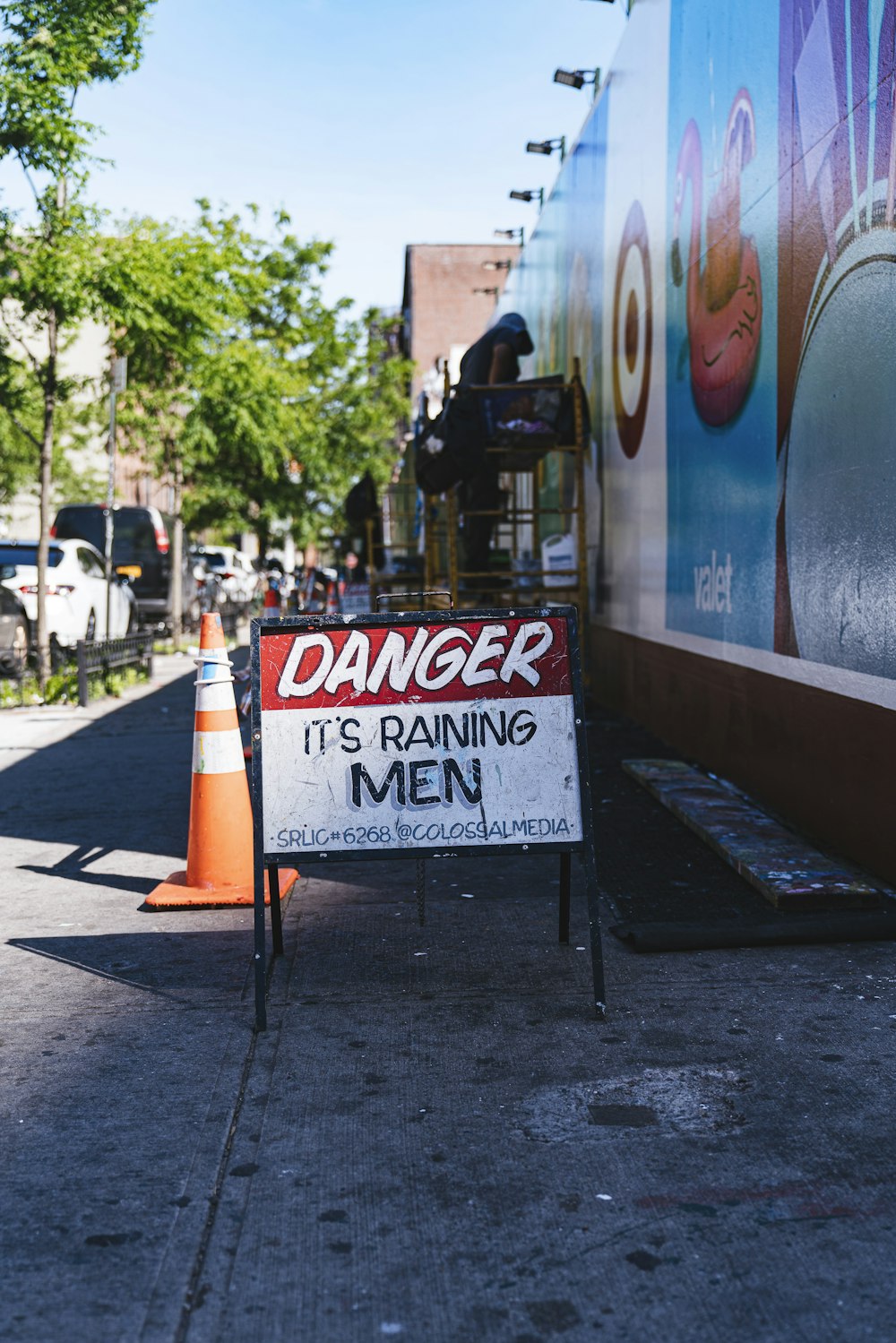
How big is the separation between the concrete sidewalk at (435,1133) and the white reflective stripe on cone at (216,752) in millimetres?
635

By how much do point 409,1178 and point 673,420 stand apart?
6884mm

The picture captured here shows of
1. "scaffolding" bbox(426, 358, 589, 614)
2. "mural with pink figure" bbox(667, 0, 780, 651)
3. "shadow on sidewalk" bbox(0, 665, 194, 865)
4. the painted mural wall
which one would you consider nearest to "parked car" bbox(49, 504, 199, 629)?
"scaffolding" bbox(426, 358, 589, 614)

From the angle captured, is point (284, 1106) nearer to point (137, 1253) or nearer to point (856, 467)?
point (137, 1253)

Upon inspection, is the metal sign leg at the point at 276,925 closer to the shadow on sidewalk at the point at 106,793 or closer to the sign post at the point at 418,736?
the sign post at the point at 418,736

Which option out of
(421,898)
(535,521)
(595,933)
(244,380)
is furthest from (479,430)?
(244,380)

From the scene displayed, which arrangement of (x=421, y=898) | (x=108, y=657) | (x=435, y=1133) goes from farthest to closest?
(x=108, y=657)
(x=421, y=898)
(x=435, y=1133)

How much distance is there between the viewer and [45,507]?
1429cm

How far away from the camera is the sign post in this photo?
4.11 m

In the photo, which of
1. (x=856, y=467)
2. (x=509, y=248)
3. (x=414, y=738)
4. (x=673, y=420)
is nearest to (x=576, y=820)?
(x=414, y=738)

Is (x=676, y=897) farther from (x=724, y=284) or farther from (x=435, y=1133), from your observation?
(x=724, y=284)

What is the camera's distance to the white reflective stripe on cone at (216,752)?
5.64 m

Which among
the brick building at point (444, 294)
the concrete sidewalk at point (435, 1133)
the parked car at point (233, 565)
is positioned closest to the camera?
the concrete sidewalk at point (435, 1133)

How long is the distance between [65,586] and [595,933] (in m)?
13.1

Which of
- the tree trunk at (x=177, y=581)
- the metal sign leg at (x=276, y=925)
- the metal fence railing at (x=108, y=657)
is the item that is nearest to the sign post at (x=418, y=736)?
the metal sign leg at (x=276, y=925)
